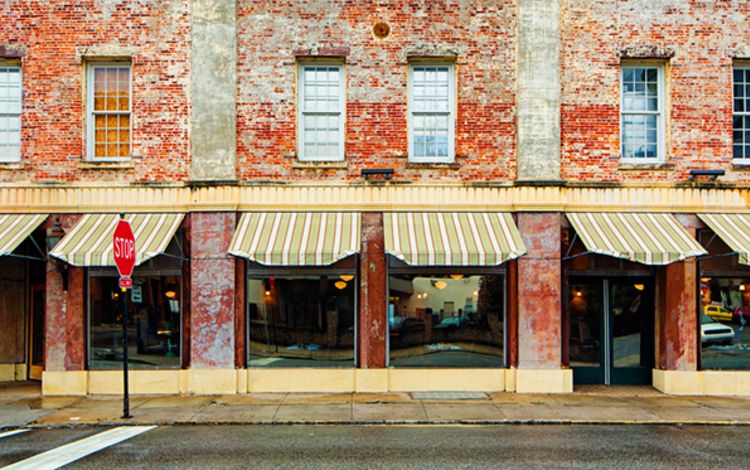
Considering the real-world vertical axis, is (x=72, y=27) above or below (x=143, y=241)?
above

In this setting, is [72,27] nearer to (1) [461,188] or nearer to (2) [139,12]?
(2) [139,12]

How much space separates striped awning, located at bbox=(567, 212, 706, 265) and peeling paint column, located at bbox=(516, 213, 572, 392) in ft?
2.33

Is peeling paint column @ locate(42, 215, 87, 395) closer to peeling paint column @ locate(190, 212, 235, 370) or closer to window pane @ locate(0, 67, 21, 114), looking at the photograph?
peeling paint column @ locate(190, 212, 235, 370)

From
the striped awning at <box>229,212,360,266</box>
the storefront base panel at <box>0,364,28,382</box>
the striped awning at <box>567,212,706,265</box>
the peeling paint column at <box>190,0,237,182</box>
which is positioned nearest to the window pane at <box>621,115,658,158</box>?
the striped awning at <box>567,212,706,265</box>

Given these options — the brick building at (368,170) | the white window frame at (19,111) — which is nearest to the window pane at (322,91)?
the brick building at (368,170)

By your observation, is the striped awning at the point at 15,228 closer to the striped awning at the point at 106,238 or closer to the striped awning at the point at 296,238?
the striped awning at the point at 106,238

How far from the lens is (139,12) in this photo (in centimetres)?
1446

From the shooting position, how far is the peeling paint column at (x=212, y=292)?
13.9 m

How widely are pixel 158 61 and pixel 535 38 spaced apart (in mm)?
8044

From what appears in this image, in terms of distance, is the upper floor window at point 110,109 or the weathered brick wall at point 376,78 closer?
the weathered brick wall at point 376,78

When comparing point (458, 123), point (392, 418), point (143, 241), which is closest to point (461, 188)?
point (458, 123)

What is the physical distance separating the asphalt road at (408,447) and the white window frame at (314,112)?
5.99 m

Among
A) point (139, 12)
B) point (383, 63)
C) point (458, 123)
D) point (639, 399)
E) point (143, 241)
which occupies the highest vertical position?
point (139, 12)

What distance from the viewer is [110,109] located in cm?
1471
